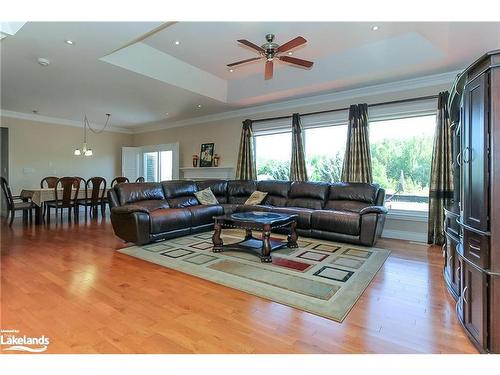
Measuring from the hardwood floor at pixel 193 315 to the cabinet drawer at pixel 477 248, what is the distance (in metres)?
0.52

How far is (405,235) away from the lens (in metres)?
4.70

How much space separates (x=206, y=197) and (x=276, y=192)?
4.66 feet

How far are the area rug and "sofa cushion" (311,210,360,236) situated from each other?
22 cm

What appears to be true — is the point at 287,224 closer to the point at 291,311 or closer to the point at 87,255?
the point at 291,311

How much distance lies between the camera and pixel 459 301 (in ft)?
6.79

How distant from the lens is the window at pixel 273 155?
6.22 metres

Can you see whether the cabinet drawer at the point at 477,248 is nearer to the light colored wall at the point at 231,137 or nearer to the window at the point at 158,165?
the light colored wall at the point at 231,137

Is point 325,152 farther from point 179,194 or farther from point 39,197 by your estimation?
point 39,197

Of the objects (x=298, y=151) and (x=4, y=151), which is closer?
(x=298, y=151)

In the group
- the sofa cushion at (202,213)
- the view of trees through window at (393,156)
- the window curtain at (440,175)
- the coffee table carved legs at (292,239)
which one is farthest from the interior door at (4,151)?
the window curtain at (440,175)

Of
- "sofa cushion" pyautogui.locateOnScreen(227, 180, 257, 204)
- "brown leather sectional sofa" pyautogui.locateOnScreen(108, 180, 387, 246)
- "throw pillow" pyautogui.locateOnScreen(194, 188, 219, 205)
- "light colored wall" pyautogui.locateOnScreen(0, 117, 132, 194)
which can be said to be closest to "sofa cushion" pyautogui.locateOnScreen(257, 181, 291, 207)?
"brown leather sectional sofa" pyautogui.locateOnScreen(108, 180, 387, 246)

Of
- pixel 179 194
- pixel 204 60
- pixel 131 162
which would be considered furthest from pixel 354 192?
pixel 131 162

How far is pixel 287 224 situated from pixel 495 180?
245cm
